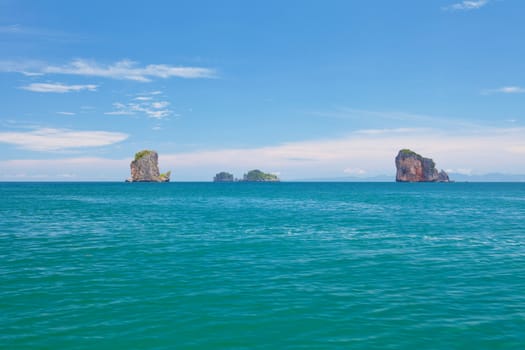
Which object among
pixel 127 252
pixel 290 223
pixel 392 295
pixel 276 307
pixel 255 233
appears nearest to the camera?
pixel 276 307

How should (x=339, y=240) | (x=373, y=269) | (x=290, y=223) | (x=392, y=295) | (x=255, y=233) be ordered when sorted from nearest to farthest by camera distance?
(x=392, y=295) → (x=373, y=269) → (x=339, y=240) → (x=255, y=233) → (x=290, y=223)

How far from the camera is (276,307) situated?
1756cm

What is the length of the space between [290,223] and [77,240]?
84.0ft

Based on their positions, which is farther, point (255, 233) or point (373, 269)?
point (255, 233)

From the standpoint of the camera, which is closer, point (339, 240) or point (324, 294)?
point (324, 294)

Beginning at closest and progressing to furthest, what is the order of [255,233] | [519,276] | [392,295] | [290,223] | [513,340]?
[513,340]
[392,295]
[519,276]
[255,233]
[290,223]

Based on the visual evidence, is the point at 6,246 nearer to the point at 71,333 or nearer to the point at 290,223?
the point at 71,333

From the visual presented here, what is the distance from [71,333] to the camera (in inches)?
581

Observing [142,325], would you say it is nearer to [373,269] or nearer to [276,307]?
[276,307]

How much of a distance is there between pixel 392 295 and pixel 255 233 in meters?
23.3

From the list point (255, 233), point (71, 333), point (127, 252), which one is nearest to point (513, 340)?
point (71, 333)

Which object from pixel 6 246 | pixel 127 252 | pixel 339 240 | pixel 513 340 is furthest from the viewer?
pixel 339 240

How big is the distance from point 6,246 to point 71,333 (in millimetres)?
24261

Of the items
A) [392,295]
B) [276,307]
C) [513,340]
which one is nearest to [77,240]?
[276,307]
